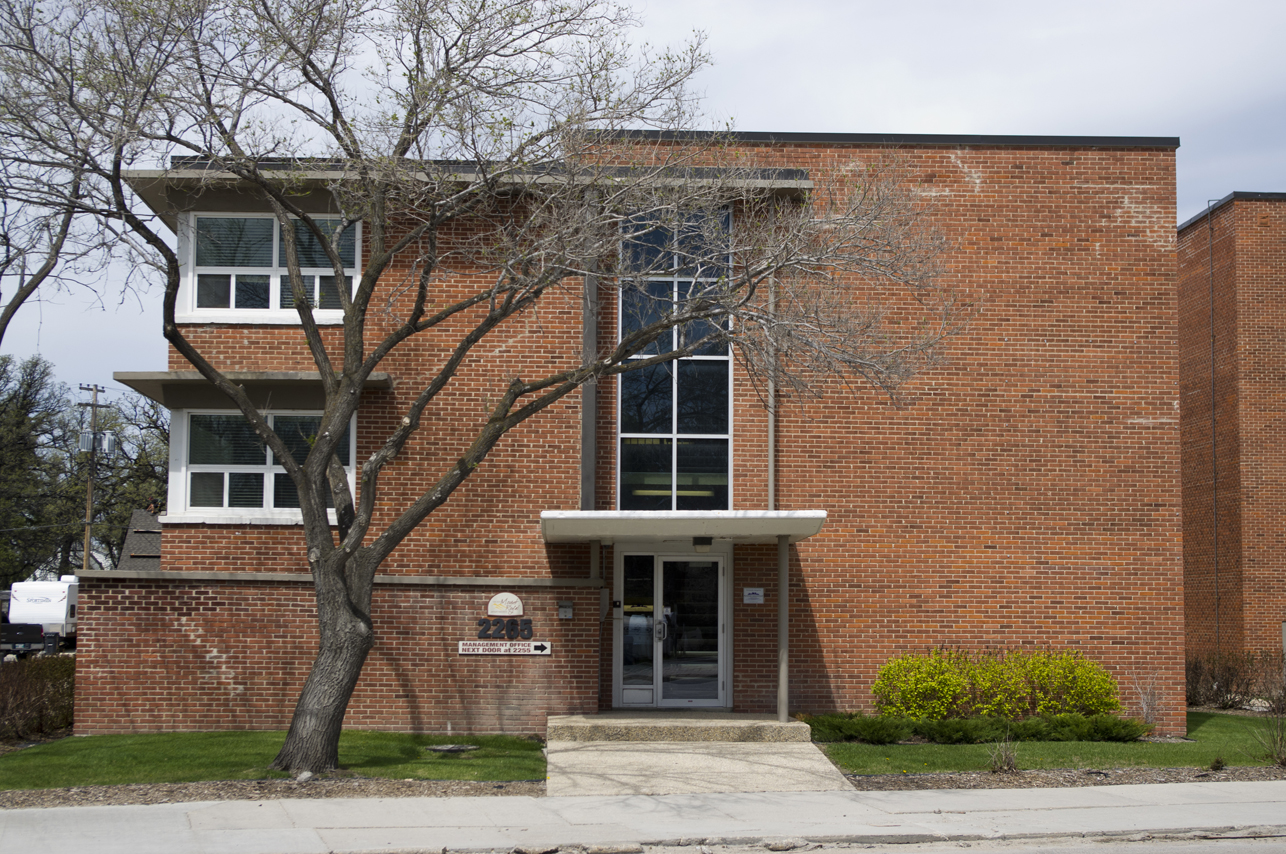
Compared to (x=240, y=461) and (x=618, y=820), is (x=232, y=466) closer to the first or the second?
(x=240, y=461)

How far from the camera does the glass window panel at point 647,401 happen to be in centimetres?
1758

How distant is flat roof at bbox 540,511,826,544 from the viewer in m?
14.9

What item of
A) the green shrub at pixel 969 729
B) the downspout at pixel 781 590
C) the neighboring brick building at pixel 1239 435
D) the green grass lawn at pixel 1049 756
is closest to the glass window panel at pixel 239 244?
the downspout at pixel 781 590

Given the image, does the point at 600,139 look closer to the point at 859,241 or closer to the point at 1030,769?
the point at 859,241

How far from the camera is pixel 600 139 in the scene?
13.8m

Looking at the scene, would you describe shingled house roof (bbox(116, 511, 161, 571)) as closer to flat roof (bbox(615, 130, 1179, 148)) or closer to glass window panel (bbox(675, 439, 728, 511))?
glass window panel (bbox(675, 439, 728, 511))

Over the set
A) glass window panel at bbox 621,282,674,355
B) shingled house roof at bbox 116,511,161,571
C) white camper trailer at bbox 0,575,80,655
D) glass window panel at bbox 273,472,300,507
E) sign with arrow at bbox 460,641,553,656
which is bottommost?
white camper trailer at bbox 0,575,80,655

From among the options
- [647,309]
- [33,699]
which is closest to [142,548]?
[33,699]

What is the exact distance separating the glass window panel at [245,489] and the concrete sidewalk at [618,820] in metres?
6.32

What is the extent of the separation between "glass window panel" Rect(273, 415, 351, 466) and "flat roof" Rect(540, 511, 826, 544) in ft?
10.4

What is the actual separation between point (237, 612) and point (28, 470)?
4100cm

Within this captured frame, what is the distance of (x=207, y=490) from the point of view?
656 inches

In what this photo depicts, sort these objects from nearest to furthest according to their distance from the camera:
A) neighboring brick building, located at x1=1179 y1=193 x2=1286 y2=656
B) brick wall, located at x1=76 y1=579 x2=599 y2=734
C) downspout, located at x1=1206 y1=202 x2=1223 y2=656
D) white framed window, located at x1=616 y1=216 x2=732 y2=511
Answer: brick wall, located at x1=76 y1=579 x2=599 y2=734 < white framed window, located at x1=616 y1=216 x2=732 y2=511 < neighboring brick building, located at x1=1179 y1=193 x2=1286 y2=656 < downspout, located at x1=1206 y1=202 x2=1223 y2=656

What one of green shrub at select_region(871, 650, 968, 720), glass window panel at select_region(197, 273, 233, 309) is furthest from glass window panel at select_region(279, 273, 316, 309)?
A: green shrub at select_region(871, 650, 968, 720)
